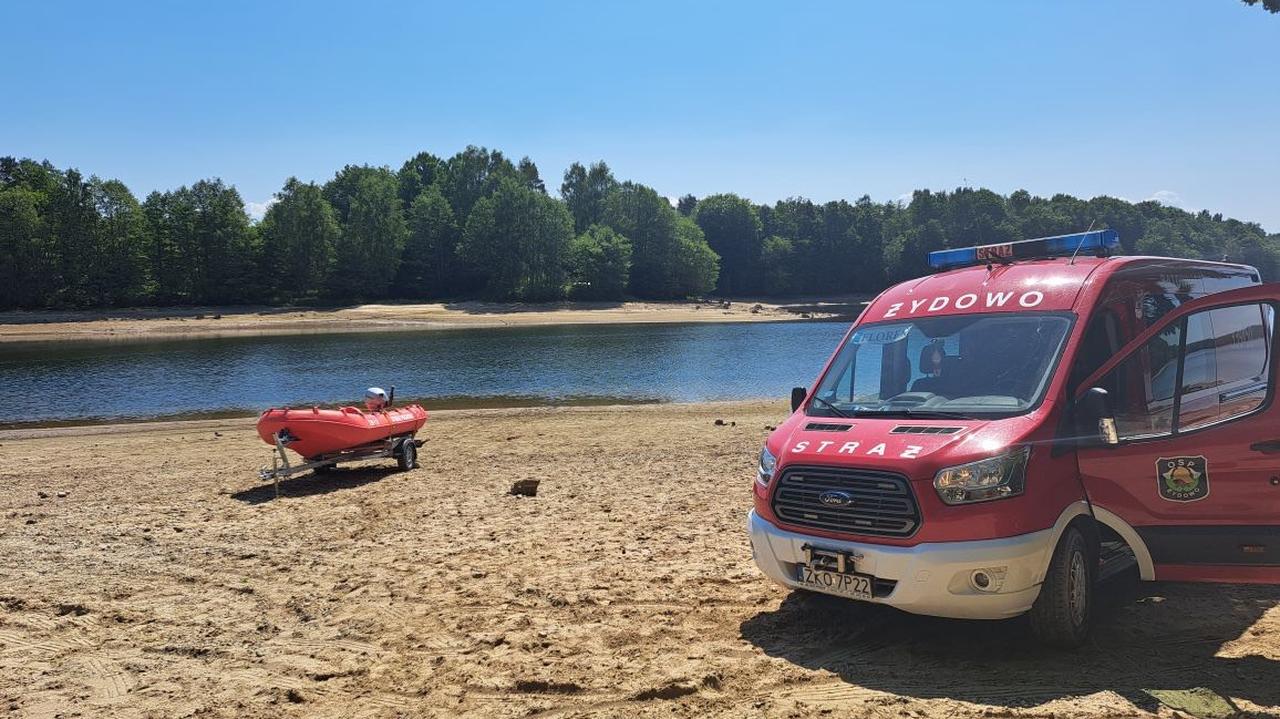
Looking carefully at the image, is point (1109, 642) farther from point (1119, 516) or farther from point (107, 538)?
point (107, 538)

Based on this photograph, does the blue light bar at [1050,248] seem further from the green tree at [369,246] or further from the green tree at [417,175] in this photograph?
the green tree at [417,175]

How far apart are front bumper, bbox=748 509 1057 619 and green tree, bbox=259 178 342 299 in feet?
311

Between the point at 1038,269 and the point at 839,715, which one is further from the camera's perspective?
the point at 1038,269

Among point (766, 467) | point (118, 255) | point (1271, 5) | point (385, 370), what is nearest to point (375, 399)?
point (766, 467)

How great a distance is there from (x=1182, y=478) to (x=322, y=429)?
1094 cm

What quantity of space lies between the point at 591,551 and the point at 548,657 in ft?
8.75

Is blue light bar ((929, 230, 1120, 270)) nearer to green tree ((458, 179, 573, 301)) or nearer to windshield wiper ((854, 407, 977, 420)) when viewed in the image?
windshield wiper ((854, 407, 977, 420))

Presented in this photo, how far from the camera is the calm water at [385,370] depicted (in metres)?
29.0

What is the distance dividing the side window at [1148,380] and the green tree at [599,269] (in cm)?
9519

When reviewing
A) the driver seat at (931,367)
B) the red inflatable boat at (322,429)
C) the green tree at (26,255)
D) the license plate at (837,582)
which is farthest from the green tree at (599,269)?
the license plate at (837,582)

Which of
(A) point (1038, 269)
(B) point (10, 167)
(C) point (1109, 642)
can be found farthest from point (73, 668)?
(B) point (10, 167)

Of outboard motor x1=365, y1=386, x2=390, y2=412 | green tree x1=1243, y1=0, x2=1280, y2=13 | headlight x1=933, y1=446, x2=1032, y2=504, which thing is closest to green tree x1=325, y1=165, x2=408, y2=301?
outboard motor x1=365, y1=386, x2=390, y2=412

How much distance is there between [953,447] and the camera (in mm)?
5160

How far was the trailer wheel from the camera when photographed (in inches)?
540
